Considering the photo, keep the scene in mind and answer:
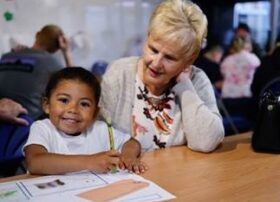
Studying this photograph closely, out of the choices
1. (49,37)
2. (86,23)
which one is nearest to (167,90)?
(49,37)

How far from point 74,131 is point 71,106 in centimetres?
8

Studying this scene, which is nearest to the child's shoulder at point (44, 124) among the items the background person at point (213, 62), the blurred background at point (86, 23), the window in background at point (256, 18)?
the blurred background at point (86, 23)

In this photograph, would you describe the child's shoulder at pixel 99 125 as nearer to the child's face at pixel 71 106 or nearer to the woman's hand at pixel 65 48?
the child's face at pixel 71 106

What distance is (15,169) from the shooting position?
1963mm

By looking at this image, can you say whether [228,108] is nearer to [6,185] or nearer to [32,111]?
[32,111]

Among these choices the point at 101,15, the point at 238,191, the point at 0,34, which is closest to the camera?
the point at 238,191

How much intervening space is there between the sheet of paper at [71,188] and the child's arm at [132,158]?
0.03 metres

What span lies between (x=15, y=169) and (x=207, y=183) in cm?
118

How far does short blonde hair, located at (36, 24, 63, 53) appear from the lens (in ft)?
10.1

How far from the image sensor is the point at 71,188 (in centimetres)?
100

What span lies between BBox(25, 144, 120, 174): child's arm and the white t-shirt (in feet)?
0.31

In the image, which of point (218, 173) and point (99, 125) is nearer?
point (218, 173)

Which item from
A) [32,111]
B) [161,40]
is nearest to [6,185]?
[161,40]

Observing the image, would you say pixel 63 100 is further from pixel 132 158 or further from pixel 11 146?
pixel 11 146
